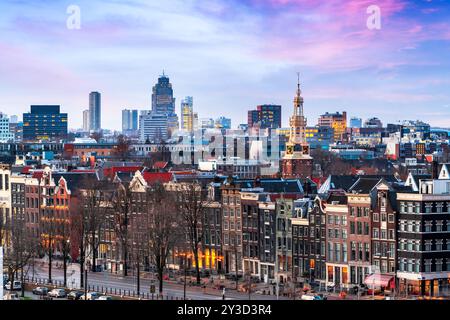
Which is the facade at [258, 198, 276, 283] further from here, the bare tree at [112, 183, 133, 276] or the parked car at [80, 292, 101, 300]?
the parked car at [80, 292, 101, 300]

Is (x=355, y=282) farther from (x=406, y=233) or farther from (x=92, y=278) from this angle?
(x=92, y=278)

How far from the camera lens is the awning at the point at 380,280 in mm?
36969

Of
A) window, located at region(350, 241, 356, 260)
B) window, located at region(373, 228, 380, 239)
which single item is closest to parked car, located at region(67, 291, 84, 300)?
window, located at region(350, 241, 356, 260)

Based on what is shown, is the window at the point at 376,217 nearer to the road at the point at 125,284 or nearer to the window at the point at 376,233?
the window at the point at 376,233

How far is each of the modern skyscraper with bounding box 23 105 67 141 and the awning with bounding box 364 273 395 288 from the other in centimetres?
12367

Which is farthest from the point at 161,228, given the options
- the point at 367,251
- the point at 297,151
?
the point at 297,151

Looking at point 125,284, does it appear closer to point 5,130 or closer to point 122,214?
point 122,214

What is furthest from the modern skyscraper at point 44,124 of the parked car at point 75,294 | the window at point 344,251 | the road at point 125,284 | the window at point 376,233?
the window at point 376,233

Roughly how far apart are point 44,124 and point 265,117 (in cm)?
2881

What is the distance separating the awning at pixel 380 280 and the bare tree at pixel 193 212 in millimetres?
9098

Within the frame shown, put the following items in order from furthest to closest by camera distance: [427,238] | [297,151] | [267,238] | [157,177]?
1. [297,151]
2. [157,177]
3. [267,238]
4. [427,238]

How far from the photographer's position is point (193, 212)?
45750mm

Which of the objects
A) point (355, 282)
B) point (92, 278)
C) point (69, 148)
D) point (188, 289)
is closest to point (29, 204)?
point (92, 278)

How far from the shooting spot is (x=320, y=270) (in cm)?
4044
